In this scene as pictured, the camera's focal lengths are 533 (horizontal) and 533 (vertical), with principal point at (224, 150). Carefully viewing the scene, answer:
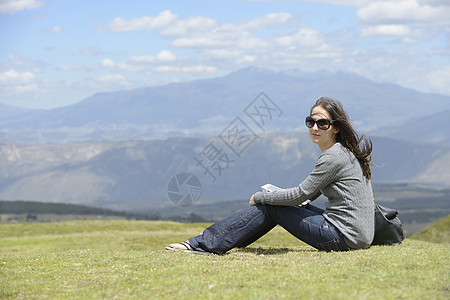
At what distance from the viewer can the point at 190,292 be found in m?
10.5

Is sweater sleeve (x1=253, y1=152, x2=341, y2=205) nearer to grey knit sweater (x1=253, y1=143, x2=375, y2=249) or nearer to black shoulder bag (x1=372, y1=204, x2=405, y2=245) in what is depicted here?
grey knit sweater (x1=253, y1=143, x2=375, y2=249)

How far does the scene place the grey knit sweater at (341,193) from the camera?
13.2m

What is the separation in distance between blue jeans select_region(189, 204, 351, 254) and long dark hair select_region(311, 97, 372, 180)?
178 cm

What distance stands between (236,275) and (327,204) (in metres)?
3.57

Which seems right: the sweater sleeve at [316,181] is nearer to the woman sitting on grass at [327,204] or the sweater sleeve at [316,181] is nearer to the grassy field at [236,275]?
the woman sitting on grass at [327,204]

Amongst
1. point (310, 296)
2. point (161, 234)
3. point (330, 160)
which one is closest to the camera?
point (310, 296)

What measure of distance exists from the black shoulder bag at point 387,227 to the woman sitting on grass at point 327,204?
62 cm

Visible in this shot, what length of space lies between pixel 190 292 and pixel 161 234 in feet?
161

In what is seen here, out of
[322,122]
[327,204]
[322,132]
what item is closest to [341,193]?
[327,204]

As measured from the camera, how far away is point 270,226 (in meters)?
14.6

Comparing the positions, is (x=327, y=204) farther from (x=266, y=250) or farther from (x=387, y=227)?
(x=266, y=250)

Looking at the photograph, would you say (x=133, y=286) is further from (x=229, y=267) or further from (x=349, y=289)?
(x=349, y=289)

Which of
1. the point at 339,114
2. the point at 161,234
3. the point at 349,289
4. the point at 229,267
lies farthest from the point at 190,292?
the point at 161,234

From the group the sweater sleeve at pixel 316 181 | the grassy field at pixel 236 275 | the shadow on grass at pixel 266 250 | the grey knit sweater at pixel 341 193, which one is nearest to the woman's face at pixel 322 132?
the grey knit sweater at pixel 341 193
